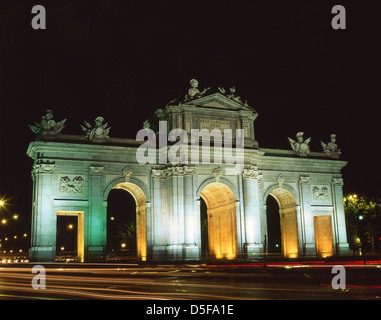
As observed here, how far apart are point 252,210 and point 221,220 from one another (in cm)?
461

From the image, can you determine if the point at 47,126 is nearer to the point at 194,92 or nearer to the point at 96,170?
the point at 96,170

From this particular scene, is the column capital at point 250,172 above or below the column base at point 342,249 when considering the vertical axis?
above

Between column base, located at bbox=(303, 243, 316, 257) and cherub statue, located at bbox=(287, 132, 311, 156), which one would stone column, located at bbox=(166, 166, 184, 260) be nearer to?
column base, located at bbox=(303, 243, 316, 257)

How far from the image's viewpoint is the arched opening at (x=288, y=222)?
51.3 meters

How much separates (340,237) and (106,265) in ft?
91.0

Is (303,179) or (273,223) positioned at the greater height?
(303,179)

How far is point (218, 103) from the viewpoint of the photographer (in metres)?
47.9

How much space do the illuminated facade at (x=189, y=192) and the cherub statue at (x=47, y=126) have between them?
23.9 inches

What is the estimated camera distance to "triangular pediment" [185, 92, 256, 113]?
155ft

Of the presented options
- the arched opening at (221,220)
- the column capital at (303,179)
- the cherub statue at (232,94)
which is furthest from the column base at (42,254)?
the column capital at (303,179)

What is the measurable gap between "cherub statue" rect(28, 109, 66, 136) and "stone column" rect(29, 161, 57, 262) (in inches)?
121

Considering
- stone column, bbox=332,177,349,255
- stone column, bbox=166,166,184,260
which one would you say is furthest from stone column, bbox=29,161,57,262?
stone column, bbox=332,177,349,255

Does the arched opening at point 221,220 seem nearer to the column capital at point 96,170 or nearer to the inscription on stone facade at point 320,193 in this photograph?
the inscription on stone facade at point 320,193

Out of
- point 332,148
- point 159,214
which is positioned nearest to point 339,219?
point 332,148
